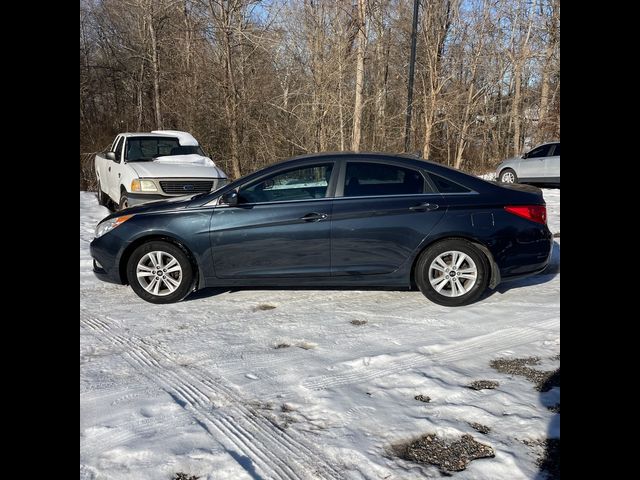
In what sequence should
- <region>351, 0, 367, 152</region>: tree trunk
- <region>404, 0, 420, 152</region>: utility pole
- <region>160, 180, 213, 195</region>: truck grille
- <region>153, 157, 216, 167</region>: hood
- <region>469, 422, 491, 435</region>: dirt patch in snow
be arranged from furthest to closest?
<region>404, 0, 420, 152</region>: utility pole, <region>351, 0, 367, 152</region>: tree trunk, <region>153, 157, 216, 167</region>: hood, <region>160, 180, 213, 195</region>: truck grille, <region>469, 422, 491, 435</region>: dirt patch in snow

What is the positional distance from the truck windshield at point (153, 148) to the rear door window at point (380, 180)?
6.37 metres

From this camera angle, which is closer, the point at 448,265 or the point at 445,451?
the point at 445,451

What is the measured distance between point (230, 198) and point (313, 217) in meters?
0.87

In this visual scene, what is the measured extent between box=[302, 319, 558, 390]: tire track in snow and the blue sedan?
793 mm

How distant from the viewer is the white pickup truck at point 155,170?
9391 mm

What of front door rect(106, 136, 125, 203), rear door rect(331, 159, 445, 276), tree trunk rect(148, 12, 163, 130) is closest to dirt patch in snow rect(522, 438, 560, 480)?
rear door rect(331, 159, 445, 276)

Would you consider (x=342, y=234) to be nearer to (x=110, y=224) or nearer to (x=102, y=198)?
(x=110, y=224)

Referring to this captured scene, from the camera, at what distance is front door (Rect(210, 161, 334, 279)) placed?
5324mm

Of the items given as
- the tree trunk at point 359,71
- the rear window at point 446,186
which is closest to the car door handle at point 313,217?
the rear window at point 446,186

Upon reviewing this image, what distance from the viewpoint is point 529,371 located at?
12.6ft

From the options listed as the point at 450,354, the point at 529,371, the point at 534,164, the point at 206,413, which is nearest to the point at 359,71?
the point at 534,164

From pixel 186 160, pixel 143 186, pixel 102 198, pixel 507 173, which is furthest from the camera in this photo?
pixel 507 173

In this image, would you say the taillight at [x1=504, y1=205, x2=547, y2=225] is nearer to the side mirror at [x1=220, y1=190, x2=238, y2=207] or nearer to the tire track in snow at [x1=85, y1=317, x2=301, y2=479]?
the side mirror at [x1=220, y1=190, x2=238, y2=207]
